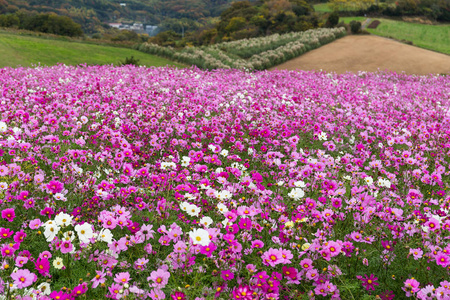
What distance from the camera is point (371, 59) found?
75.9 feet

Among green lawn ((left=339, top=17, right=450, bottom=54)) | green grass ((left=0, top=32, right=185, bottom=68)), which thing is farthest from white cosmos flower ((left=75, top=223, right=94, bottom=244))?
green lawn ((left=339, top=17, right=450, bottom=54))

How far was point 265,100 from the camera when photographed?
8125 mm

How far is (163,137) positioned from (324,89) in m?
7.69

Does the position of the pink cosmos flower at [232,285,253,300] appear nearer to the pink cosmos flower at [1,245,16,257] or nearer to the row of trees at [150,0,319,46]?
the pink cosmos flower at [1,245,16,257]

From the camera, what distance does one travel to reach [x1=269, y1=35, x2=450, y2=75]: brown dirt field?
20.9 meters

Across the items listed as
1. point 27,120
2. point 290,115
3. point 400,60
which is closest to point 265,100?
point 290,115

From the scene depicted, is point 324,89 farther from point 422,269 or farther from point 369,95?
point 422,269

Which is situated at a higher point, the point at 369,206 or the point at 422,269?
the point at 369,206

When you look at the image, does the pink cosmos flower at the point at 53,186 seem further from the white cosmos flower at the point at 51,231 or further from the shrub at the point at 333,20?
the shrub at the point at 333,20

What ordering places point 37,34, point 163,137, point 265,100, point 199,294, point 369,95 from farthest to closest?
point 37,34, point 369,95, point 265,100, point 163,137, point 199,294

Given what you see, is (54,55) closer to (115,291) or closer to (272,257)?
(115,291)

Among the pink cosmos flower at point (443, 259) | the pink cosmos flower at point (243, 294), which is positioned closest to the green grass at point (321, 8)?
the pink cosmos flower at point (443, 259)

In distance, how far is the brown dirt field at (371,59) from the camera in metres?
20.9

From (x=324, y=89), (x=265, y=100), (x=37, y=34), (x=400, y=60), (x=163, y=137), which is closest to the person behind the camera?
(x=163, y=137)
